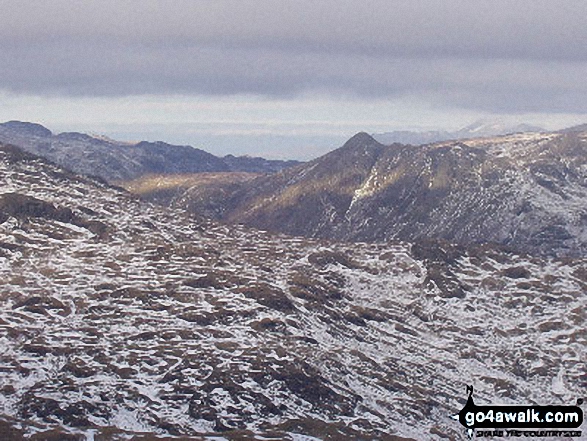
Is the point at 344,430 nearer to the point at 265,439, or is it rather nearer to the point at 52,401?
the point at 265,439

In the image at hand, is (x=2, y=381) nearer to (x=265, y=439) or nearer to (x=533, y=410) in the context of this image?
(x=265, y=439)

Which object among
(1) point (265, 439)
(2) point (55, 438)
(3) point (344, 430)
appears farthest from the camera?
(3) point (344, 430)

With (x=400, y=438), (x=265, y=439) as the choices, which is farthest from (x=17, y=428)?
(x=400, y=438)

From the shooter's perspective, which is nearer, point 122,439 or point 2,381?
point 122,439

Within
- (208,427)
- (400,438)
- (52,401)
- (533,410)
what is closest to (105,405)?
(52,401)

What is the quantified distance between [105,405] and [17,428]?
25.4m

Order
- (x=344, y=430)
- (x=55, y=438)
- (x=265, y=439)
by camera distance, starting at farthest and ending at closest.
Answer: (x=344, y=430)
(x=265, y=439)
(x=55, y=438)

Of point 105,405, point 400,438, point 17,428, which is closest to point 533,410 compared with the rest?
point 400,438

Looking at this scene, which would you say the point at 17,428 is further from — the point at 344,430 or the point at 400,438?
the point at 400,438

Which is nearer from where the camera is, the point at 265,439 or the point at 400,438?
the point at 265,439

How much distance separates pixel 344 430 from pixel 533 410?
42.3 metres

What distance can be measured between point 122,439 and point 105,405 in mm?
22616

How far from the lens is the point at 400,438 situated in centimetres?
19900

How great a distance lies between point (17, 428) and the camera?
172 m
